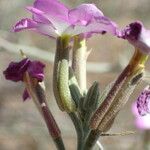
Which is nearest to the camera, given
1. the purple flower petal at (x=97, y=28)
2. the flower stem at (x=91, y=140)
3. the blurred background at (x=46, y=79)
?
the purple flower petal at (x=97, y=28)

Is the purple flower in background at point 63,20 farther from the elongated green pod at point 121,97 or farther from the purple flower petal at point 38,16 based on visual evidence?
the elongated green pod at point 121,97

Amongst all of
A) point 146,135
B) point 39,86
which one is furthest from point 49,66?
point 39,86

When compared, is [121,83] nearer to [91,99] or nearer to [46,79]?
[91,99]

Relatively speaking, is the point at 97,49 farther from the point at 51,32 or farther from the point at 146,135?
the point at 51,32

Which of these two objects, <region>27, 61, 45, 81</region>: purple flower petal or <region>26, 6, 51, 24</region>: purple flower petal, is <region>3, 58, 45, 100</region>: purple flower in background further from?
<region>26, 6, 51, 24</region>: purple flower petal

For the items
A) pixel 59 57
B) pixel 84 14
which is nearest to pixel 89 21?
pixel 84 14

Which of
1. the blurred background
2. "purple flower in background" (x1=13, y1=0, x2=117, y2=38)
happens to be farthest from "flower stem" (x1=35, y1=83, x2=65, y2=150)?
the blurred background

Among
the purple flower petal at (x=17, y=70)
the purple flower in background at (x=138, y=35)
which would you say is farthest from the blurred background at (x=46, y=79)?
the purple flower in background at (x=138, y=35)
